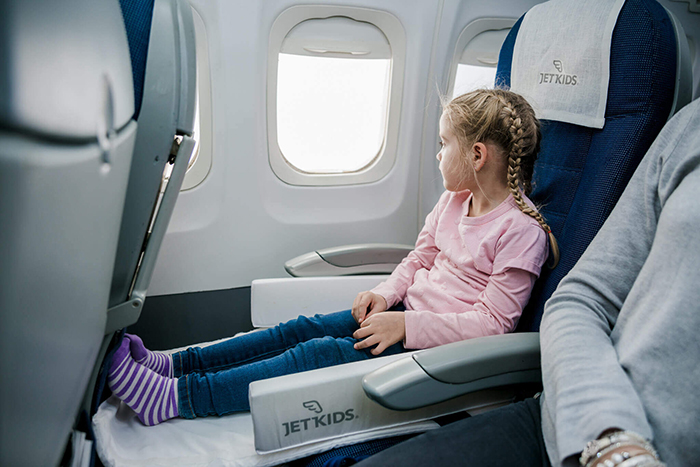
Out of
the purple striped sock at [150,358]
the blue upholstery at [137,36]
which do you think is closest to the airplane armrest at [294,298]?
the purple striped sock at [150,358]

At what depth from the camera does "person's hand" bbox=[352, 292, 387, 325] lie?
4.88 feet

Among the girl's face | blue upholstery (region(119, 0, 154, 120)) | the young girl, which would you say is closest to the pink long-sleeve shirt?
the young girl

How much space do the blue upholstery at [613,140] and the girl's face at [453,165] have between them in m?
0.24

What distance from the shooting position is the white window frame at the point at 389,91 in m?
2.04

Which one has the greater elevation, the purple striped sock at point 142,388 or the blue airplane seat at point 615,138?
the blue airplane seat at point 615,138

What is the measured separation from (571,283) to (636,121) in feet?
1.55

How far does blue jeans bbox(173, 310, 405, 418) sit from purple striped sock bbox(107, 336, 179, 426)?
0.03m

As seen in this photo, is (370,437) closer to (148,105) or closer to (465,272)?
(465,272)

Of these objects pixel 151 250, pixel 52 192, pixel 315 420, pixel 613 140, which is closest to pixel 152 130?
pixel 151 250

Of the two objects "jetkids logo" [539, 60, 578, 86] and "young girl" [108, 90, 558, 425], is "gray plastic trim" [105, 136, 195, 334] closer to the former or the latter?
"young girl" [108, 90, 558, 425]

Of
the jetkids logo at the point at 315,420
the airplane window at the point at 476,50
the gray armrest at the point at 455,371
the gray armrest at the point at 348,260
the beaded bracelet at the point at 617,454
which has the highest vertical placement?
the airplane window at the point at 476,50

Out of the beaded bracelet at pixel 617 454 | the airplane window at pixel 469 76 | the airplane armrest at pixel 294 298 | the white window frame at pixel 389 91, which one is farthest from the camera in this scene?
the airplane window at pixel 469 76

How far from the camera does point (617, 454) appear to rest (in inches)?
28.4

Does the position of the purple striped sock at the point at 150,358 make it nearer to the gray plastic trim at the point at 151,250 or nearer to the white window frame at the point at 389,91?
the gray plastic trim at the point at 151,250
